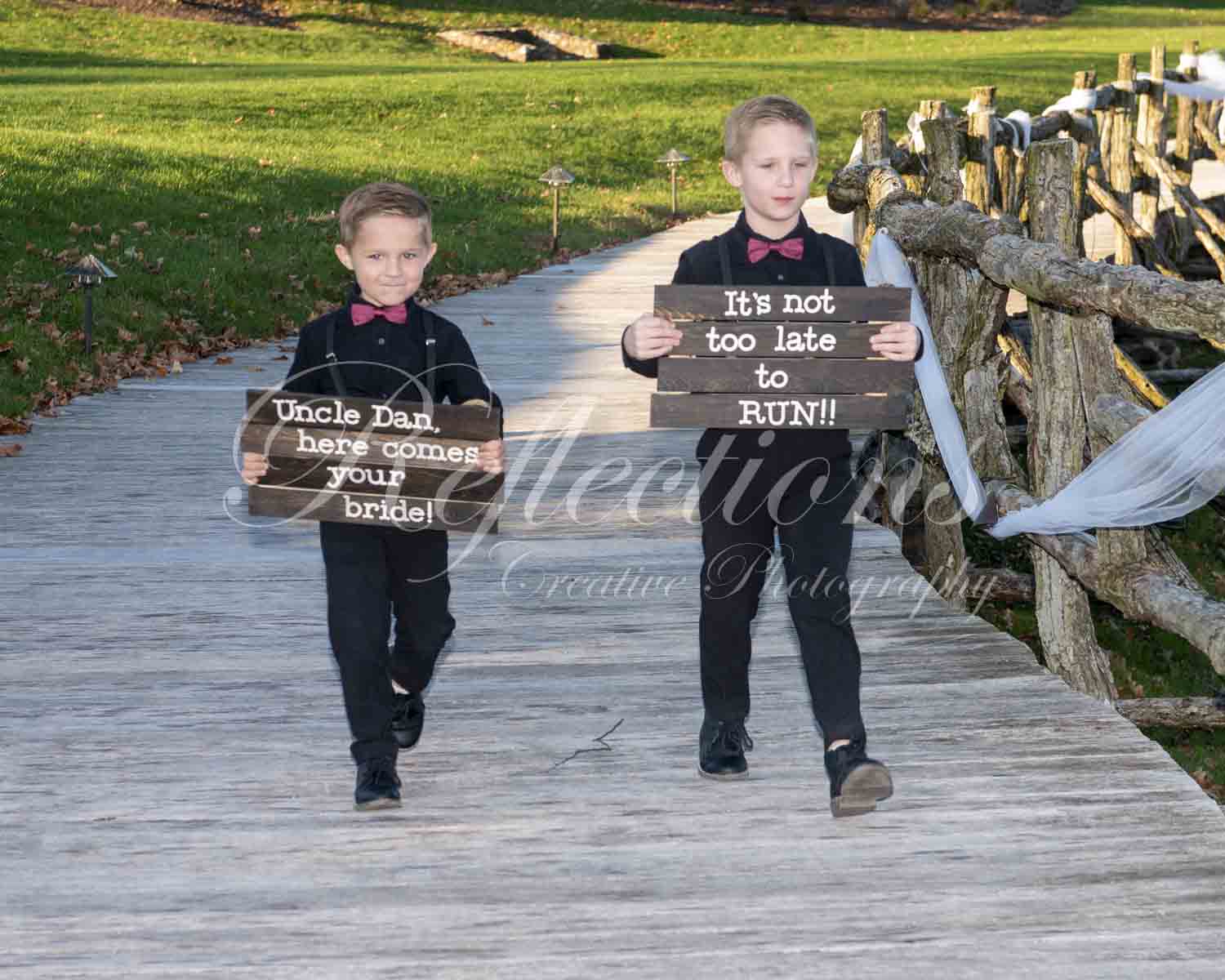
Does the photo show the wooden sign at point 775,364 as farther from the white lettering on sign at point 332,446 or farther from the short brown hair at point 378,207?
the white lettering on sign at point 332,446

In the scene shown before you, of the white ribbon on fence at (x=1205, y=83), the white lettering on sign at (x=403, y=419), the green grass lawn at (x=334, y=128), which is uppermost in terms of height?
the white lettering on sign at (x=403, y=419)

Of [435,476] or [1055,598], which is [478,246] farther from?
[435,476]

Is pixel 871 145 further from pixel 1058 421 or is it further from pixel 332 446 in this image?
pixel 332 446

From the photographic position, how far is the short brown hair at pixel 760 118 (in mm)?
4535

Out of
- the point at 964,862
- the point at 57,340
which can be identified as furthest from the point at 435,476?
the point at 57,340

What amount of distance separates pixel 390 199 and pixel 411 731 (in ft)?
5.31

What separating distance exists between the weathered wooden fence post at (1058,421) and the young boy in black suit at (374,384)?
2.28 metres

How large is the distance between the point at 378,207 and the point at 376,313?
31 centimetres

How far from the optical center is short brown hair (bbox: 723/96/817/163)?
4.54 metres

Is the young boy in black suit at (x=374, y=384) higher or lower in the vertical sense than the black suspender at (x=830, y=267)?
lower

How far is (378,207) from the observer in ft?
14.9

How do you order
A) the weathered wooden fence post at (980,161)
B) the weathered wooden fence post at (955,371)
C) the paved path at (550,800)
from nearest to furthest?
the paved path at (550,800), the weathered wooden fence post at (955,371), the weathered wooden fence post at (980,161)

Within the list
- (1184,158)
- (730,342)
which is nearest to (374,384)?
(730,342)

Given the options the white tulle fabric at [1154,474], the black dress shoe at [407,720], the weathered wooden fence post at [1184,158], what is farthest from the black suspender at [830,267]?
the weathered wooden fence post at [1184,158]
